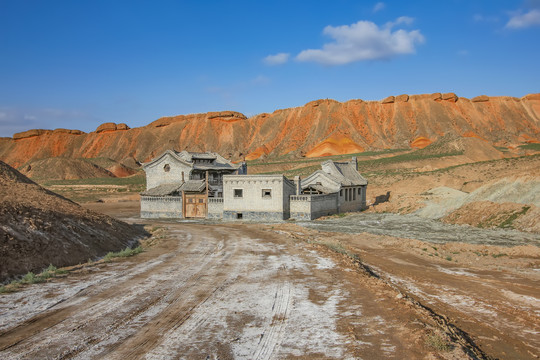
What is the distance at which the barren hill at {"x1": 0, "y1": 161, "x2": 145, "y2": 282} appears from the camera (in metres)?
14.9

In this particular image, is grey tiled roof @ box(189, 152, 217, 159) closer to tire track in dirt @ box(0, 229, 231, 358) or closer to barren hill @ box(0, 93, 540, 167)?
tire track in dirt @ box(0, 229, 231, 358)

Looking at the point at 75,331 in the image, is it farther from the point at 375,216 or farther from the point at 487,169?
the point at 487,169

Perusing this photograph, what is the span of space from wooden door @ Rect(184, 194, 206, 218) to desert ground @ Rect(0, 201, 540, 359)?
1909 centimetres

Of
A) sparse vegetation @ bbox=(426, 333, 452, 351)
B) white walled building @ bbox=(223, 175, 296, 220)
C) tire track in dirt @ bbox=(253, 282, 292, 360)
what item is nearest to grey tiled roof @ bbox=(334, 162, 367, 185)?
white walled building @ bbox=(223, 175, 296, 220)

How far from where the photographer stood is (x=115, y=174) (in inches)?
4409

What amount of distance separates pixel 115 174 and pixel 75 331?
110022mm

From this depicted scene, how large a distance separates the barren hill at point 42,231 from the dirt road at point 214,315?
1.64 metres

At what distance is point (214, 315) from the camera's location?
10281 millimetres

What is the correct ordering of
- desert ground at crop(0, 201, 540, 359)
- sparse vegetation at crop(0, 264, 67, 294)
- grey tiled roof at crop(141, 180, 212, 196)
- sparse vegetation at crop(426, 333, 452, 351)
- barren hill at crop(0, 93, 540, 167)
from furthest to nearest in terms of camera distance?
barren hill at crop(0, 93, 540, 167) < grey tiled roof at crop(141, 180, 212, 196) < sparse vegetation at crop(0, 264, 67, 294) < desert ground at crop(0, 201, 540, 359) < sparse vegetation at crop(426, 333, 452, 351)

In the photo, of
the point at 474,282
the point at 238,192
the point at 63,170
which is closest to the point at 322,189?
the point at 238,192

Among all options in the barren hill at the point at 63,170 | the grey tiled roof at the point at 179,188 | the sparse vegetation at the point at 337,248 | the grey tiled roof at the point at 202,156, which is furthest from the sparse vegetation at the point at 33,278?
the barren hill at the point at 63,170

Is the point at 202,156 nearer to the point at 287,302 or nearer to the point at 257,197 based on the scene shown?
the point at 257,197

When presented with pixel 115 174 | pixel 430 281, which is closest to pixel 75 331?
pixel 430 281

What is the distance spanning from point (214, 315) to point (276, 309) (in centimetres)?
165
